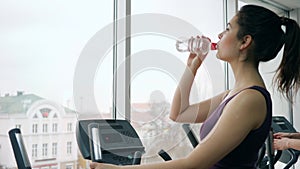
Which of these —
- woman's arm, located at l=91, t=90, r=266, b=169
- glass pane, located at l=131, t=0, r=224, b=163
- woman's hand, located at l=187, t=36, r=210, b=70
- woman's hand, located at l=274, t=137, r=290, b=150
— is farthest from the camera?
woman's hand, located at l=274, t=137, r=290, b=150

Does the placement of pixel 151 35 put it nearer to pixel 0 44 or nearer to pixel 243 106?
pixel 0 44

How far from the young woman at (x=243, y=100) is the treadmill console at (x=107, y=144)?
26 cm

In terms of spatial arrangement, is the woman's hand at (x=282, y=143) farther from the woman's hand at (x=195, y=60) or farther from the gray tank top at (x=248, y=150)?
the gray tank top at (x=248, y=150)

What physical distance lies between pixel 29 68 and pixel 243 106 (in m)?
1.46

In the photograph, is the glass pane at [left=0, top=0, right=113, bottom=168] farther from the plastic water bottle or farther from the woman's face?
the woman's face

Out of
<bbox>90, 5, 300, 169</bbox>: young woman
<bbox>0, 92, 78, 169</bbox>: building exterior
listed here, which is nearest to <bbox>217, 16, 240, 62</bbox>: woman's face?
<bbox>90, 5, 300, 169</bbox>: young woman

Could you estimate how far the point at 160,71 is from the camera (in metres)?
2.18

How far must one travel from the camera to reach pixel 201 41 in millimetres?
1859

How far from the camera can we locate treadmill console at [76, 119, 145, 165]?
1.49 metres

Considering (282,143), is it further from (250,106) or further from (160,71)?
(250,106)

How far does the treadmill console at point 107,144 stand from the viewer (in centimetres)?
149

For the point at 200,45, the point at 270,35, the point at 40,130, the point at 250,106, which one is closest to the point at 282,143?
the point at 200,45

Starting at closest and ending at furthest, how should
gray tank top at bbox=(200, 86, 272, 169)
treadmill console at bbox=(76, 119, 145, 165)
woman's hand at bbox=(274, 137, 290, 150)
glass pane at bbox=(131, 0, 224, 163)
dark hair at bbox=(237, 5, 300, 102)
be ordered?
gray tank top at bbox=(200, 86, 272, 169)
dark hair at bbox=(237, 5, 300, 102)
treadmill console at bbox=(76, 119, 145, 165)
glass pane at bbox=(131, 0, 224, 163)
woman's hand at bbox=(274, 137, 290, 150)

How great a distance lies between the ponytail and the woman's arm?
0.34 metres
